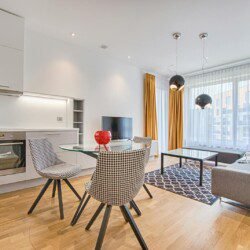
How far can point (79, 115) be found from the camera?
4016mm

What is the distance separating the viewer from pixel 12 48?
278 centimetres

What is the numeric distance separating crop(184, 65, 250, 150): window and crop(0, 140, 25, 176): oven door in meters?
4.90

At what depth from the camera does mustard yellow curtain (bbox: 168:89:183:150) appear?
6.03 metres

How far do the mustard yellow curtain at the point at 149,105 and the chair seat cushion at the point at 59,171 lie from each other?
3344 millimetres

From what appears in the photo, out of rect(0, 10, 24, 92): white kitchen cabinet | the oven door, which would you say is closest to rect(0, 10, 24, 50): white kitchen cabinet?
rect(0, 10, 24, 92): white kitchen cabinet

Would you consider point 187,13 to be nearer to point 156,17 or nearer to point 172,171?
point 156,17

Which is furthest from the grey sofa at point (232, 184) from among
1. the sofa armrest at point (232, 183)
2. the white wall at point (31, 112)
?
the white wall at point (31, 112)

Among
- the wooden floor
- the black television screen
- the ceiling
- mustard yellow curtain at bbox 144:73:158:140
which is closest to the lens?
the wooden floor

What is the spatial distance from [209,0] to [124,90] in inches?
111

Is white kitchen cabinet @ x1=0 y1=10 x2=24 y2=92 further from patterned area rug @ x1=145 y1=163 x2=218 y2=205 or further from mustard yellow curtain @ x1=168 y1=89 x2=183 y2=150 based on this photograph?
mustard yellow curtain @ x1=168 y1=89 x2=183 y2=150

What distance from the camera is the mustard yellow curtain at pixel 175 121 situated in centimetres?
603

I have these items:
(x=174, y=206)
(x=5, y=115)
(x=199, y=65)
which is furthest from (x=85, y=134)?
(x=199, y=65)

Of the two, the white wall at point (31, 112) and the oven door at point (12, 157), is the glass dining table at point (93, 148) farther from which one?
the white wall at point (31, 112)

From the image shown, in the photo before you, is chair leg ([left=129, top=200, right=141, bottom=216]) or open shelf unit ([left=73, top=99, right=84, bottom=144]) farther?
open shelf unit ([left=73, top=99, right=84, bottom=144])
